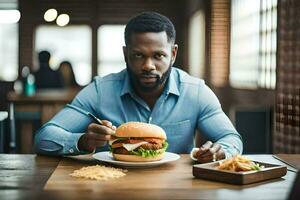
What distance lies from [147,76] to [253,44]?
3969 millimetres

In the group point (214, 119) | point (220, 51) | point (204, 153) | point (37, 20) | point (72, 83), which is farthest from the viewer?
point (37, 20)

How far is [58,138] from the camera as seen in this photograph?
198 cm

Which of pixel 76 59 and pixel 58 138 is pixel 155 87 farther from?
pixel 76 59

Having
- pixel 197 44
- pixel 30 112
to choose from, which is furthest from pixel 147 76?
pixel 197 44

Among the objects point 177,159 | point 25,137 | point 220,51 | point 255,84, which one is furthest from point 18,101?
point 177,159

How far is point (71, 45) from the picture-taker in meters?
11.0

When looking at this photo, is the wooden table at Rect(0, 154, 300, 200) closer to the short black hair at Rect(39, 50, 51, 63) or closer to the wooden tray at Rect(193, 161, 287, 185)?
the wooden tray at Rect(193, 161, 287, 185)

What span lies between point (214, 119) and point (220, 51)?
508cm

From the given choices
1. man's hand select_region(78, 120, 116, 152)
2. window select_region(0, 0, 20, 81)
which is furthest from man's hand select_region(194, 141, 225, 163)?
window select_region(0, 0, 20, 81)

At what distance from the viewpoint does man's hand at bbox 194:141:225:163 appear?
5.82 feet

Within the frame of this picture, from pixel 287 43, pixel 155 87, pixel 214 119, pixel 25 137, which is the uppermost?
pixel 287 43

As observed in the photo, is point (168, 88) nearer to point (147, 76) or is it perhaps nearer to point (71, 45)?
point (147, 76)

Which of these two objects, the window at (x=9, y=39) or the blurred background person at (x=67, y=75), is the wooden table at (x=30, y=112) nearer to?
the blurred background person at (x=67, y=75)

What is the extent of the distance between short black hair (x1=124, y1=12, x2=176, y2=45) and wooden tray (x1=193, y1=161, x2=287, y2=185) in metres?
0.75
